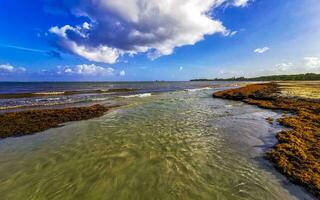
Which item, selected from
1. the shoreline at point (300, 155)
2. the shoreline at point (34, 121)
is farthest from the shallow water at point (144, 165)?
the shoreline at point (34, 121)

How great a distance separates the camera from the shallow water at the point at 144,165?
4.61 metres

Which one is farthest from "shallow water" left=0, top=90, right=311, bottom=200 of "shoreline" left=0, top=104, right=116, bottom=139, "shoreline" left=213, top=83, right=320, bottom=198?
"shoreline" left=0, top=104, right=116, bottom=139

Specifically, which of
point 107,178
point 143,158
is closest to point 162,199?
point 107,178

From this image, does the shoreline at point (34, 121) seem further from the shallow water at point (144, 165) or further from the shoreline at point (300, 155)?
the shoreline at point (300, 155)

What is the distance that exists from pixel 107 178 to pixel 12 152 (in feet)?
17.1

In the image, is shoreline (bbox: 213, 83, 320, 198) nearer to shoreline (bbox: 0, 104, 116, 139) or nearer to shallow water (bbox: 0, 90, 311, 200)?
shallow water (bbox: 0, 90, 311, 200)

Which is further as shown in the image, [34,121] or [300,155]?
[34,121]

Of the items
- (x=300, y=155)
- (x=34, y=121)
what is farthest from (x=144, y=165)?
(x=34, y=121)

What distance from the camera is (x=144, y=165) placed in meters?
6.08

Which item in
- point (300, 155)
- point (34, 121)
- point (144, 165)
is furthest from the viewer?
point (34, 121)

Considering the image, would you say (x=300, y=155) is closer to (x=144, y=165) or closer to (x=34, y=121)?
(x=144, y=165)

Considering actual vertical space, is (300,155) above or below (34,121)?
below

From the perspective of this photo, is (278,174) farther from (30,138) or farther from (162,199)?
(30,138)

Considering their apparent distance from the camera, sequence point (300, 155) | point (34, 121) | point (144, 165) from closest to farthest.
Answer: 1. point (144, 165)
2. point (300, 155)
3. point (34, 121)
